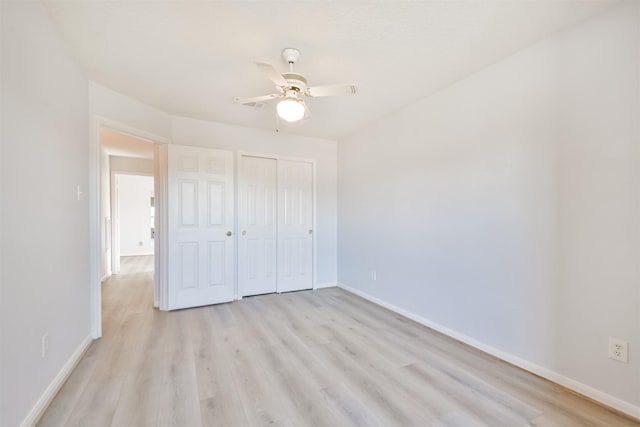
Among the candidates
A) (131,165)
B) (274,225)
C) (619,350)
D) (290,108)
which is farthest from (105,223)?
(619,350)

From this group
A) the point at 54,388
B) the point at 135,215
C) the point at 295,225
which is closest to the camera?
the point at 54,388

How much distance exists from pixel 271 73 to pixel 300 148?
2.45 metres

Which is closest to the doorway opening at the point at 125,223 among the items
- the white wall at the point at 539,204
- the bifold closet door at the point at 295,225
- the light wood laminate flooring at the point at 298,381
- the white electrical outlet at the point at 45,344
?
the light wood laminate flooring at the point at 298,381

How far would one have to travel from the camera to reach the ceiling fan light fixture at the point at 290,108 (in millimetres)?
1999

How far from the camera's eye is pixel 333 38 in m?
1.90

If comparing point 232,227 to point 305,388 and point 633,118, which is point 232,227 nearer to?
point 305,388

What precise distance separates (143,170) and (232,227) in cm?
361

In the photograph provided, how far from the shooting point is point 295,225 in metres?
4.24

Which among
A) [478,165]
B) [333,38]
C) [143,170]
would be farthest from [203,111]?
[143,170]

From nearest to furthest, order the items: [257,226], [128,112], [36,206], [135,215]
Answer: [36,206] < [128,112] < [257,226] < [135,215]

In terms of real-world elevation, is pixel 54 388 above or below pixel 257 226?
below

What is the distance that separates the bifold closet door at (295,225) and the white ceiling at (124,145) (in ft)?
8.06

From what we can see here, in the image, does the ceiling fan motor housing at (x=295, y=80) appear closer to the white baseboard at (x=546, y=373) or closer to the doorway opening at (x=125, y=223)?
the doorway opening at (x=125, y=223)

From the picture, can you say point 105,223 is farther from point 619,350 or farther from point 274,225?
point 619,350
